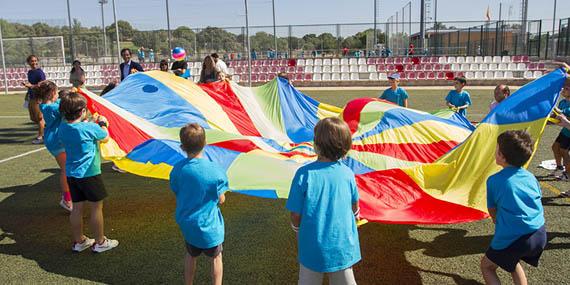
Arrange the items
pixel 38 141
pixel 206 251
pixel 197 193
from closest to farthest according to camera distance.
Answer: pixel 197 193, pixel 206 251, pixel 38 141

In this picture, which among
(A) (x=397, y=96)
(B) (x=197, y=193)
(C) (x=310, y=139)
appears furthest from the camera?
(A) (x=397, y=96)

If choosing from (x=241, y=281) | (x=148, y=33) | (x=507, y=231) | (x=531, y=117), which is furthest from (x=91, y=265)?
(x=148, y=33)

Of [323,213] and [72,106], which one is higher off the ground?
[72,106]

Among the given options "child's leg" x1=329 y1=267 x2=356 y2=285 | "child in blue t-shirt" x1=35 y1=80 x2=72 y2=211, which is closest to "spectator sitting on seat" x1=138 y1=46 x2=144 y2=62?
"child in blue t-shirt" x1=35 y1=80 x2=72 y2=211

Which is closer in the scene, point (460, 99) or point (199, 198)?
point (199, 198)

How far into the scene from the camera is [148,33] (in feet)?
84.9

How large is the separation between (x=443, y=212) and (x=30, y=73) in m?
8.08

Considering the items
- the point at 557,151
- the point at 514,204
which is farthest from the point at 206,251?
the point at 557,151

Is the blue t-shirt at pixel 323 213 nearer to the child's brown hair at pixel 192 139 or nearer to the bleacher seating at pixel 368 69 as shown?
the child's brown hair at pixel 192 139

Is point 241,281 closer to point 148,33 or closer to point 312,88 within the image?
point 312,88

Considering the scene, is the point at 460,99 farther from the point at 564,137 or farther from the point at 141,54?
the point at 141,54

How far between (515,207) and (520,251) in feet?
0.93

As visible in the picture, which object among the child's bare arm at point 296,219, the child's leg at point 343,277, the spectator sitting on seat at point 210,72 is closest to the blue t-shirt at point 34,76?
the spectator sitting on seat at point 210,72

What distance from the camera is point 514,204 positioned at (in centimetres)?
254
